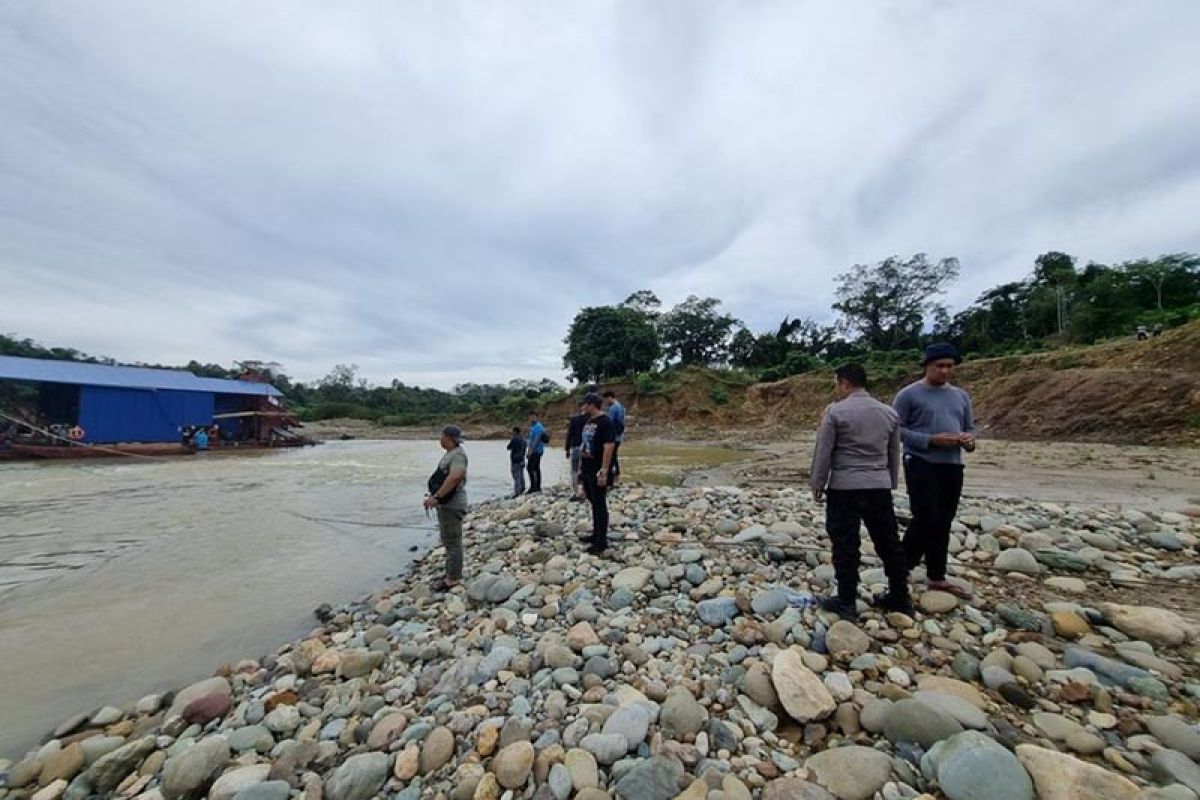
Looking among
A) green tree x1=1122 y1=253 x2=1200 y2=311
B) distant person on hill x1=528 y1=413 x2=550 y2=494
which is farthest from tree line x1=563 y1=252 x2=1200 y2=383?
distant person on hill x1=528 y1=413 x2=550 y2=494

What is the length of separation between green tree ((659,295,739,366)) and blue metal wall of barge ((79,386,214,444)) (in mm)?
44323

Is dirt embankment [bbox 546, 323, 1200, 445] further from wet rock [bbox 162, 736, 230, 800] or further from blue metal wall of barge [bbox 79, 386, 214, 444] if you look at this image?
blue metal wall of barge [bbox 79, 386, 214, 444]

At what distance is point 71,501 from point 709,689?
60.6 feet

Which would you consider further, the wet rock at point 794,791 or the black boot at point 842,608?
the black boot at point 842,608

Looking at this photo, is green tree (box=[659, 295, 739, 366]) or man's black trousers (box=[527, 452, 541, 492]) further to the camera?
green tree (box=[659, 295, 739, 366])

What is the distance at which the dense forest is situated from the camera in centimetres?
3266

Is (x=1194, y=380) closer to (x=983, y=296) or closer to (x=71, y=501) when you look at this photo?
(x=71, y=501)

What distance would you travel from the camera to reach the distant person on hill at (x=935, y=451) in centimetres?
344

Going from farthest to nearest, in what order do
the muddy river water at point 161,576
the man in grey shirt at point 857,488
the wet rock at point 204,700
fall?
the muddy river water at point 161,576 → the wet rock at point 204,700 → the man in grey shirt at point 857,488

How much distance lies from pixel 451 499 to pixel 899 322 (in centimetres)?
5669

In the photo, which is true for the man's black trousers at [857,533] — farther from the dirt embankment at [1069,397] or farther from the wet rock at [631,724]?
the dirt embankment at [1069,397]

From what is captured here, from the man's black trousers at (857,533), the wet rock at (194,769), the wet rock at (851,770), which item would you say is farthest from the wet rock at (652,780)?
the wet rock at (194,769)

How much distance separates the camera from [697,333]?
5694cm

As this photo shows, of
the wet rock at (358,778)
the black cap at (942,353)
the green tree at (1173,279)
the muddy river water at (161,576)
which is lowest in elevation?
the muddy river water at (161,576)
